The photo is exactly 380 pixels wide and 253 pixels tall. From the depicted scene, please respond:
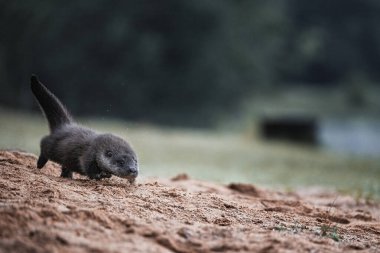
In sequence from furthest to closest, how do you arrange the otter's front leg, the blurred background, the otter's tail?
the blurred background → the otter's tail → the otter's front leg

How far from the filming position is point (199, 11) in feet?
110

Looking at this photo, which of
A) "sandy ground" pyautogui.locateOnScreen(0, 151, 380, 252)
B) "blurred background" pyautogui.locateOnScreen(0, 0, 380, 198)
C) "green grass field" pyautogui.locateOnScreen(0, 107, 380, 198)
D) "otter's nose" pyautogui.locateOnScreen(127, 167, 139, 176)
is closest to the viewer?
"sandy ground" pyautogui.locateOnScreen(0, 151, 380, 252)

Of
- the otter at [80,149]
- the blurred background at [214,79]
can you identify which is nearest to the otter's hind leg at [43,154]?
the otter at [80,149]

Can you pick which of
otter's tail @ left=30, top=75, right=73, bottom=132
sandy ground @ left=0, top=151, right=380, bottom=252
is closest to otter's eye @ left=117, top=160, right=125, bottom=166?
sandy ground @ left=0, top=151, right=380, bottom=252

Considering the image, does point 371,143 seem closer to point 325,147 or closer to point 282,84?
point 325,147

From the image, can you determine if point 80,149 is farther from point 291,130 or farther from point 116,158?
point 291,130

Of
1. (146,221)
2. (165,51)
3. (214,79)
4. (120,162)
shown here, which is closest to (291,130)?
(214,79)

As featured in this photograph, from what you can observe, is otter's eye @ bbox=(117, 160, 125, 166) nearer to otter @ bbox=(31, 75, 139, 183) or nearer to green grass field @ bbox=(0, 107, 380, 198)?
otter @ bbox=(31, 75, 139, 183)

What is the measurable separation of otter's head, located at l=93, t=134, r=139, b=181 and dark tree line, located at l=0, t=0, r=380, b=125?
714 inches

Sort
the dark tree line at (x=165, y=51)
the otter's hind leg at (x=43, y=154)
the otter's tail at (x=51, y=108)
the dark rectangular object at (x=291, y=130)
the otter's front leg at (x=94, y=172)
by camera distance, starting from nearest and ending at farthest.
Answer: the otter's front leg at (x=94, y=172) → the otter's hind leg at (x=43, y=154) → the otter's tail at (x=51, y=108) → the dark rectangular object at (x=291, y=130) → the dark tree line at (x=165, y=51)

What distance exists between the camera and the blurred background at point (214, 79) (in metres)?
18.6

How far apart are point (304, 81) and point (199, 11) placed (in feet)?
49.8

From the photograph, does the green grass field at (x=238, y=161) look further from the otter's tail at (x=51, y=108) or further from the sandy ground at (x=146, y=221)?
the sandy ground at (x=146, y=221)

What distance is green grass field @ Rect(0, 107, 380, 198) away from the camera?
472 inches
